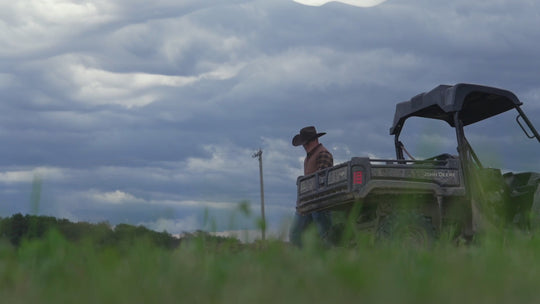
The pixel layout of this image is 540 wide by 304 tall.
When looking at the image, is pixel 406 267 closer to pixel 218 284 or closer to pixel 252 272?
pixel 252 272

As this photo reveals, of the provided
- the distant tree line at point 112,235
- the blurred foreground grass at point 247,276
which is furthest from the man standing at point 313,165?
the blurred foreground grass at point 247,276

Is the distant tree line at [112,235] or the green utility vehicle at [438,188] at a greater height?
the green utility vehicle at [438,188]

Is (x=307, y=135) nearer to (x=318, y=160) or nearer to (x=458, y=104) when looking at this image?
(x=318, y=160)

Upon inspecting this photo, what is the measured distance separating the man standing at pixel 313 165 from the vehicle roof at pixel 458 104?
5.01 feet

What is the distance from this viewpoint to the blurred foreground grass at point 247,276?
9.89 feet

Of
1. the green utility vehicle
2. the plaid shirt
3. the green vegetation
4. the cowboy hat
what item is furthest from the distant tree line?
the cowboy hat

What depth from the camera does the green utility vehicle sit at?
11.3m

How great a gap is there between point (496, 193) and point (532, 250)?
7.08 m

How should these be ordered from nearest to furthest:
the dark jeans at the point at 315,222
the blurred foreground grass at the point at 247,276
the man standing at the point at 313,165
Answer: the blurred foreground grass at the point at 247,276 → the dark jeans at the point at 315,222 → the man standing at the point at 313,165

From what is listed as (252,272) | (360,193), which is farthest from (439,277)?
(360,193)

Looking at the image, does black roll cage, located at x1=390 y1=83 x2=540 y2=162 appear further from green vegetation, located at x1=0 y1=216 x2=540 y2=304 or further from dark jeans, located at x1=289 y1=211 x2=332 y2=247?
green vegetation, located at x1=0 y1=216 x2=540 y2=304

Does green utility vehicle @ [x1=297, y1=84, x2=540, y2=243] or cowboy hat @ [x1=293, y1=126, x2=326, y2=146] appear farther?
cowboy hat @ [x1=293, y1=126, x2=326, y2=146]

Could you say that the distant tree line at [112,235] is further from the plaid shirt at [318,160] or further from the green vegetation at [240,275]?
the plaid shirt at [318,160]

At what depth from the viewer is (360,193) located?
1120 centimetres
